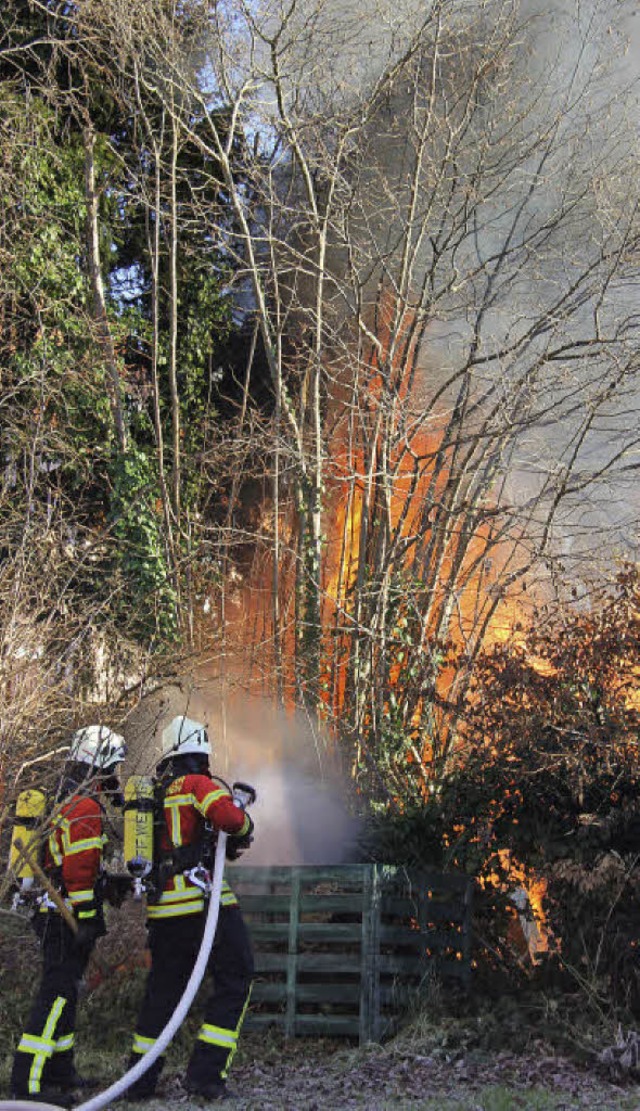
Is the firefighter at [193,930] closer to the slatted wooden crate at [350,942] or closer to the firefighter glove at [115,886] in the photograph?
the firefighter glove at [115,886]

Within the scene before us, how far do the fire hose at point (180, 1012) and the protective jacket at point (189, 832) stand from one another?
108 millimetres

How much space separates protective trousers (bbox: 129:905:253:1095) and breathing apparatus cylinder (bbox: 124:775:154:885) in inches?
13.8

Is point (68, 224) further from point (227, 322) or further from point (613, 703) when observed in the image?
point (613, 703)

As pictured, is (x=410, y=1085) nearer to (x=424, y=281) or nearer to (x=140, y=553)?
(x=140, y=553)

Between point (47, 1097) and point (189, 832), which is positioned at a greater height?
point (189, 832)

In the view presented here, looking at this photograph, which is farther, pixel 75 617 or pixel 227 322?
pixel 227 322

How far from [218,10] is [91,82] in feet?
7.34

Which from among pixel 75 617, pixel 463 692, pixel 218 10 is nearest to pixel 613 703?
pixel 463 692

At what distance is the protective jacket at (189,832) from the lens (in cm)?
616

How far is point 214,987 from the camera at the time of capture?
625 cm

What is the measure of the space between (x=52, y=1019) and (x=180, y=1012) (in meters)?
0.89

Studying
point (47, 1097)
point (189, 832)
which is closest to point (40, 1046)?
point (47, 1097)

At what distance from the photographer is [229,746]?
1202cm

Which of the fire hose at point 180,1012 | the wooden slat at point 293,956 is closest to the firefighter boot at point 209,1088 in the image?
the fire hose at point 180,1012
